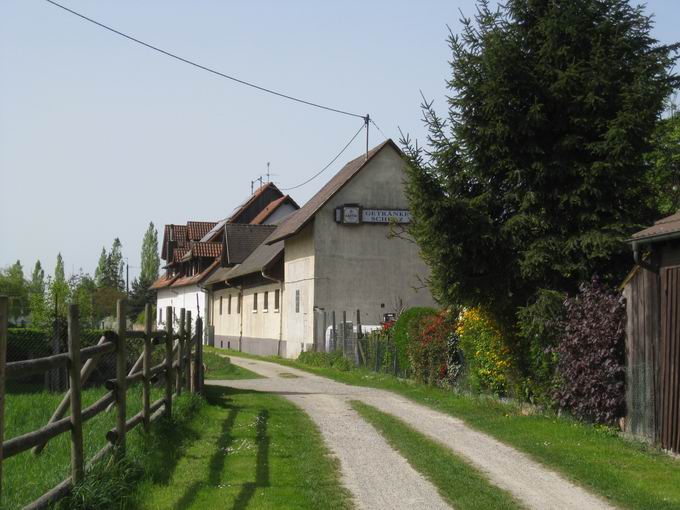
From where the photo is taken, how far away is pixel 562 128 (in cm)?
1595

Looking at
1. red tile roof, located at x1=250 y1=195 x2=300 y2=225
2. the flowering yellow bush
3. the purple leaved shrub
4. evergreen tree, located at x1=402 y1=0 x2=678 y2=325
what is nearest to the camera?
the purple leaved shrub

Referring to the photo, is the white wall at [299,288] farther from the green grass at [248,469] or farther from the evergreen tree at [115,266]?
the evergreen tree at [115,266]

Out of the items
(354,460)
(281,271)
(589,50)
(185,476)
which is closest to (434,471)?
(354,460)

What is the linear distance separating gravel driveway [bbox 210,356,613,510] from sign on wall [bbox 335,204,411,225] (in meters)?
15.5

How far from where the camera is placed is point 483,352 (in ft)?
59.0

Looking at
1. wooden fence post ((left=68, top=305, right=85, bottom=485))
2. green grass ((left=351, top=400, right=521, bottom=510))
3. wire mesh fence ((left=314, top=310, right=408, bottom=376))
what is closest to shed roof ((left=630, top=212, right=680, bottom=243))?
green grass ((left=351, top=400, right=521, bottom=510))

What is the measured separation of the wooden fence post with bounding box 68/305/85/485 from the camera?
801 centimetres

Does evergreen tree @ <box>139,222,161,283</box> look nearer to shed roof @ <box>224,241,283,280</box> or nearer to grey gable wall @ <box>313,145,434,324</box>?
shed roof @ <box>224,241,283,280</box>

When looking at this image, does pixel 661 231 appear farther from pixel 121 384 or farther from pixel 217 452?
pixel 121 384

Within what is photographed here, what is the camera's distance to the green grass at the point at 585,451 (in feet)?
30.9

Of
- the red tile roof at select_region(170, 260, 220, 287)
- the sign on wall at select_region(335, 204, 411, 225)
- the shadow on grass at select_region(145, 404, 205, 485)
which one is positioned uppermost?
the sign on wall at select_region(335, 204, 411, 225)

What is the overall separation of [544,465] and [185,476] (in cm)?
430

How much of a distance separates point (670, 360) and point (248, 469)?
5591 mm

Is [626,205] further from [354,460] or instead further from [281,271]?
[281,271]
